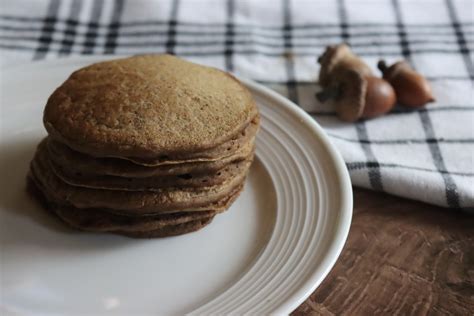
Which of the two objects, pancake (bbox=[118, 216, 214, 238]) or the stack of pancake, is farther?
pancake (bbox=[118, 216, 214, 238])

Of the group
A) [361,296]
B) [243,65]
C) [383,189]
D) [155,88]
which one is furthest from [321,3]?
[361,296]

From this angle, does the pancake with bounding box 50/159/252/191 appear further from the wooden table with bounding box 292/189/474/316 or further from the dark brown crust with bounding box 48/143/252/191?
the wooden table with bounding box 292/189/474/316

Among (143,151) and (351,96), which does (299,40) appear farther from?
(143,151)

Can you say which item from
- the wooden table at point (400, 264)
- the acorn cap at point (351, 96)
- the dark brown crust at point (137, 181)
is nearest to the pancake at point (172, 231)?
the dark brown crust at point (137, 181)

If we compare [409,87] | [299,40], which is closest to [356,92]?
[409,87]

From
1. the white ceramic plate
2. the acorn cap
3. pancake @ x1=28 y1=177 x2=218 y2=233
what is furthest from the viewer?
the acorn cap

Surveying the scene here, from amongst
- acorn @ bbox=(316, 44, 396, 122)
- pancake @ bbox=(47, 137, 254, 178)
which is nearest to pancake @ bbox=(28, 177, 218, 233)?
pancake @ bbox=(47, 137, 254, 178)
